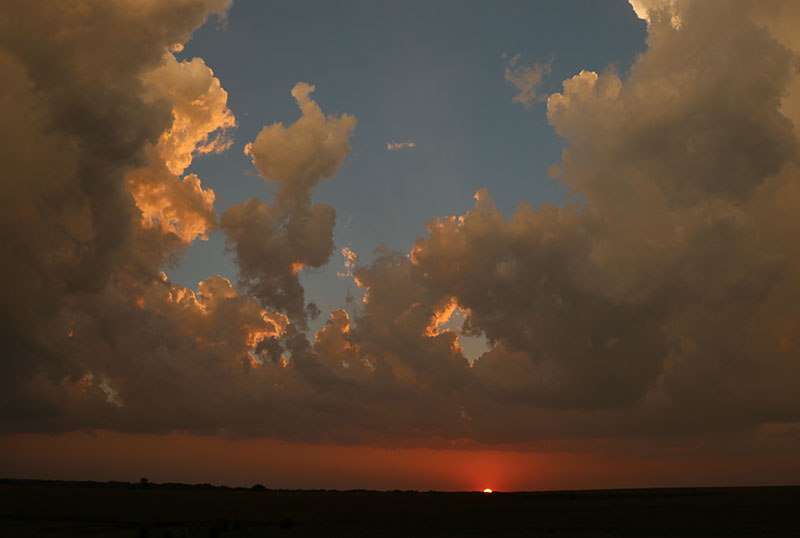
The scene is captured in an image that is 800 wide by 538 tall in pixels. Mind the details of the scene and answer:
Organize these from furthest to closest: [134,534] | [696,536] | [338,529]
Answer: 1. [338,529]
2. [134,534]
3. [696,536]

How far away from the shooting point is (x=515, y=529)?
73.8m

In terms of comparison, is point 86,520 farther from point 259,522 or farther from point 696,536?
point 696,536

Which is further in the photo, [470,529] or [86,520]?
[86,520]

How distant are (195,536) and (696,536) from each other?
2079 inches

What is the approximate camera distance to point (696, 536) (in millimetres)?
62500

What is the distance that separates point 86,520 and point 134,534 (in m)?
27.9

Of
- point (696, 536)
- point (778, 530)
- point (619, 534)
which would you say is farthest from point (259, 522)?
point (778, 530)

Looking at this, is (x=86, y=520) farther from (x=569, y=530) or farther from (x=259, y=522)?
(x=569, y=530)

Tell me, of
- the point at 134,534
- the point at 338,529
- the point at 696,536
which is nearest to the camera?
the point at 696,536

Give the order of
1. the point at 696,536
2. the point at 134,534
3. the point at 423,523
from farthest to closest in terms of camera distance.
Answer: the point at 423,523
the point at 134,534
the point at 696,536

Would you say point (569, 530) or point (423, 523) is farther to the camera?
point (423, 523)

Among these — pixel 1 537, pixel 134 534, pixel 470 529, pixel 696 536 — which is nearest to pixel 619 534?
pixel 696 536

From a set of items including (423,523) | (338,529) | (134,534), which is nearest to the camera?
(134,534)

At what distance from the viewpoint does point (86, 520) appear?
3536 inches
